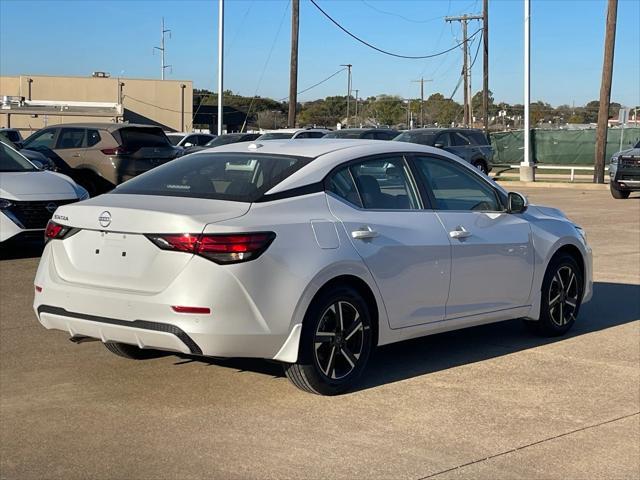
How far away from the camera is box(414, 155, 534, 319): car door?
659 cm

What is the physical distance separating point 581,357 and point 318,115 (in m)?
90.6

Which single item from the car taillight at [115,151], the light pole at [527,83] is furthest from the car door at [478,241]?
the light pole at [527,83]

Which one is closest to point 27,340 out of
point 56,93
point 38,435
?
point 38,435

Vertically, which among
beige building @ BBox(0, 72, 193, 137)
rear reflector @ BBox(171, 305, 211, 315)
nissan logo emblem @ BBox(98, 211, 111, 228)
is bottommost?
rear reflector @ BBox(171, 305, 211, 315)

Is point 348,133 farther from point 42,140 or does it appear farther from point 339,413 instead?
point 339,413

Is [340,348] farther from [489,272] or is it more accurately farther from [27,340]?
[27,340]

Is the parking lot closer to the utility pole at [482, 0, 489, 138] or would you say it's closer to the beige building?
the utility pole at [482, 0, 489, 138]

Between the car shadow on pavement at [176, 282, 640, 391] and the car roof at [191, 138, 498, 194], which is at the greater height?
the car roof at [191, 138, 498, 194]

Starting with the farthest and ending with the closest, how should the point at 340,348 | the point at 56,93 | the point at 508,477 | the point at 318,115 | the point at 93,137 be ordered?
the point at 318,115
the point at 56,93
the point at 93,137
the point at 340,348
the point at 508,477

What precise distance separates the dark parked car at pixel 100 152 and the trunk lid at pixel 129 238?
38.0 feet

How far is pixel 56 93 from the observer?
6381 cm

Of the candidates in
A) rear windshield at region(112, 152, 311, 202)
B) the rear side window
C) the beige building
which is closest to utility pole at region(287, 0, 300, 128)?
the rear side window

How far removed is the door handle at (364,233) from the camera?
19.2 feet

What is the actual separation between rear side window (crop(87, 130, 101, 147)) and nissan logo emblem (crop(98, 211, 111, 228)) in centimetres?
1239
